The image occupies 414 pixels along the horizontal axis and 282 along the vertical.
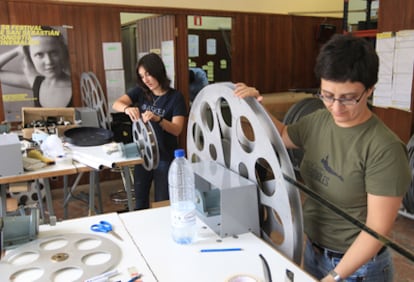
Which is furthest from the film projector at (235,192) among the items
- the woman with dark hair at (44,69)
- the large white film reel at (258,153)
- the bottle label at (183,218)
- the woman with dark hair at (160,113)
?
the woman with dark hair at (44,69)

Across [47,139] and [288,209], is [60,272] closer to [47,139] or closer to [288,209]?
[288,209]

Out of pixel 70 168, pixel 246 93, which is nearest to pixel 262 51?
pixel 70 168

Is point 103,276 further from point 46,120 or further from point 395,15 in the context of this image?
point 395,15

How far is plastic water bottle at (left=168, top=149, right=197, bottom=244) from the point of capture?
1.36 metres

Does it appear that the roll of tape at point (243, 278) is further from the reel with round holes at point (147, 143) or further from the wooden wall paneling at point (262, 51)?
the wooden wall paneling at point (262, 51)

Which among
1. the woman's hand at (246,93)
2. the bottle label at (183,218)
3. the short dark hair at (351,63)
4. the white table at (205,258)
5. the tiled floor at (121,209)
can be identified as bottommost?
the tiled floor at (121,209)

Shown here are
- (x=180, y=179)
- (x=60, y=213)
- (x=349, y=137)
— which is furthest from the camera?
(x=60, y=213)

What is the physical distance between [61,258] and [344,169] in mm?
968

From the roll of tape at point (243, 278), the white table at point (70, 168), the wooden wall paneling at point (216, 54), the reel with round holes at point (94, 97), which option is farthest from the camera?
the wooden wall paneling at point (216, 54)

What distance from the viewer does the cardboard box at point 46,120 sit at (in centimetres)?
322

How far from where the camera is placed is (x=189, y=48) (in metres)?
5.10

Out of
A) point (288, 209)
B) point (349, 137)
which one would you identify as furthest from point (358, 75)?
point (288, 209)

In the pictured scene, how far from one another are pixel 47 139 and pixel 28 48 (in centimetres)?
176

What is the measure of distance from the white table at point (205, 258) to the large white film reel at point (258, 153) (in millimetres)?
79
